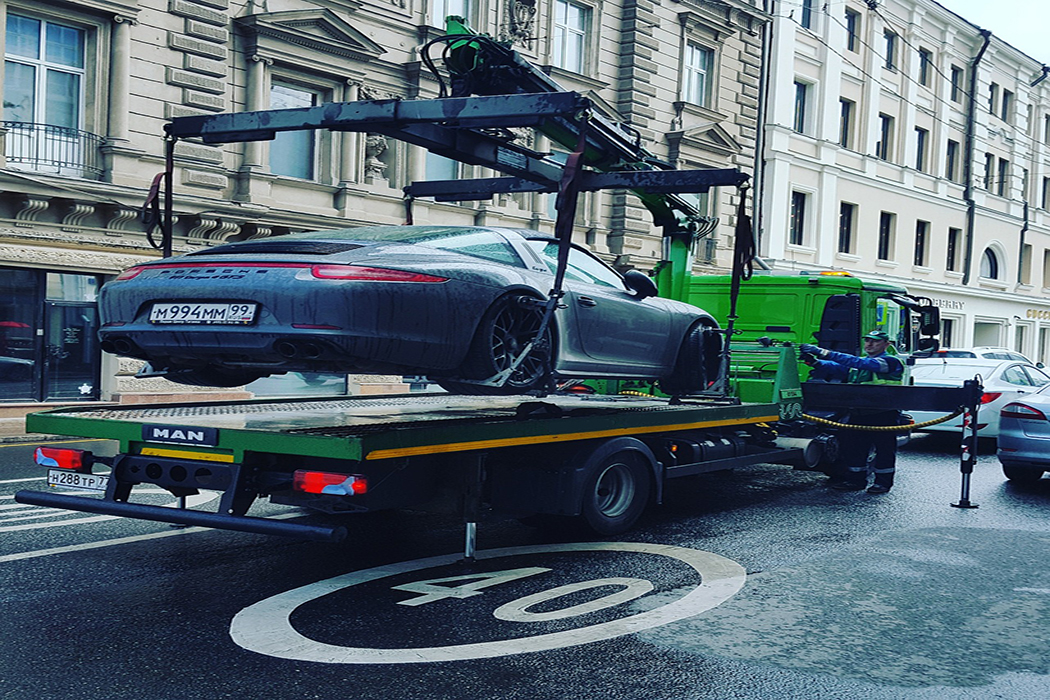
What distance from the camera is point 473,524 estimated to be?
5.75 metres

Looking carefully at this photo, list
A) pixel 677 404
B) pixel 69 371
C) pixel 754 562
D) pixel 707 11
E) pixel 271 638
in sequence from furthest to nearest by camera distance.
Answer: pixel 707 11
pixel 69 371
pixel 677 404
pixel 754 562
pixel 271 638

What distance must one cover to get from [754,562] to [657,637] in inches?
70.5

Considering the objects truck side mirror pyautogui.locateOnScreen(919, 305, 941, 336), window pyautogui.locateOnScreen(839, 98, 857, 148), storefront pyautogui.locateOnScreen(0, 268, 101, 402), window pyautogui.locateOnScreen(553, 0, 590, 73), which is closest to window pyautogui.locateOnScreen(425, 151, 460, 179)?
window pyautogui.locateOnScreen(553, 0, 590, 73)

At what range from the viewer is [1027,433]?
973cm

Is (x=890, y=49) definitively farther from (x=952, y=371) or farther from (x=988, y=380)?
(x=988, y=380)

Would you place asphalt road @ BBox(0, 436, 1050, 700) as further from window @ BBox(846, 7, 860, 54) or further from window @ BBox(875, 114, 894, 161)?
window @ BBox(875, 114, 894, 161)

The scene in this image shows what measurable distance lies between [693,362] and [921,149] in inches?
1220

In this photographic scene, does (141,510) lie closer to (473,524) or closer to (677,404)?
(473,524)

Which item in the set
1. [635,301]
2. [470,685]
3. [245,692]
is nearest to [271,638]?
[245,692]

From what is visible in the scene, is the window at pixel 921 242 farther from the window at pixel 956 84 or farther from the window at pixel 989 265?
the window at pixel 989 265

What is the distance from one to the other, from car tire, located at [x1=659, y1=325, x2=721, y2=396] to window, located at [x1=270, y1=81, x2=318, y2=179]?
11.3m

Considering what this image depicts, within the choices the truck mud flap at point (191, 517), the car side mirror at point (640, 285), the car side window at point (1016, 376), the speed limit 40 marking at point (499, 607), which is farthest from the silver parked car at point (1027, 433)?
the truck mud flap at point (191, 517)

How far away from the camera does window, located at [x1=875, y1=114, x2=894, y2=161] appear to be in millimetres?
33750

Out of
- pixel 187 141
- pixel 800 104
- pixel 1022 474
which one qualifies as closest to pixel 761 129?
pixel 800 104
